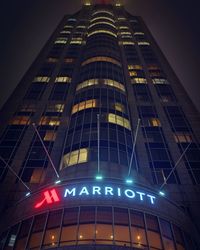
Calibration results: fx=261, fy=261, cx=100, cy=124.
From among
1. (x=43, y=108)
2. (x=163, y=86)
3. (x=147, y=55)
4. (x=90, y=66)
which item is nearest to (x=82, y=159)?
(x=43, y=108)

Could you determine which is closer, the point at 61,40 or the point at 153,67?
the point at 153,67

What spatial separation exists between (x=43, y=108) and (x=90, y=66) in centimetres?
1437

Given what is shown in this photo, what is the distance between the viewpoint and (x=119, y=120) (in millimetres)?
41375

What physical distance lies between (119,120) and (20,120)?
60.7 feet

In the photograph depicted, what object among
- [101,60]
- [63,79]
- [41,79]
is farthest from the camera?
[41,79]

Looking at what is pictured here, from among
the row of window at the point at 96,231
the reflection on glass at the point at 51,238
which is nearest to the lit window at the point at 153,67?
the row of window at the point at 96,231

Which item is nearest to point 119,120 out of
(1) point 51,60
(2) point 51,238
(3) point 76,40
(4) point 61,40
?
(2) point 51,238

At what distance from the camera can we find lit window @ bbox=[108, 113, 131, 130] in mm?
40531

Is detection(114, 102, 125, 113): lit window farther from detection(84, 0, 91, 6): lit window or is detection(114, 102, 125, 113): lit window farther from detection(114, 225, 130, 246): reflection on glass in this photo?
detection(84, 0, 91, 6): lit window

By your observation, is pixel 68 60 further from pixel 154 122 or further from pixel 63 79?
pixel 154 122

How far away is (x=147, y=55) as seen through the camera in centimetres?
7331

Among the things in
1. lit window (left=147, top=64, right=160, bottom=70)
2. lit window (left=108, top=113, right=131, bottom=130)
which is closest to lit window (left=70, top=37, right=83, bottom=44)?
lit window (left=147, top=64, right=160, bottom=70)

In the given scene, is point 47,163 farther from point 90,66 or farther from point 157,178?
point 90,66

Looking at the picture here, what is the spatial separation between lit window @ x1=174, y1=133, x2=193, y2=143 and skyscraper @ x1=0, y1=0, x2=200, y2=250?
0.72 feet
